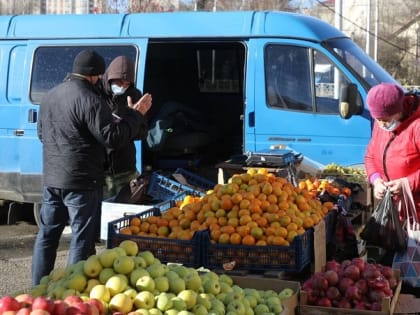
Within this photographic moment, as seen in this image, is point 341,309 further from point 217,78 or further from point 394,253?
point 217,78

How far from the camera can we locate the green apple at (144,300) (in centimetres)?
323

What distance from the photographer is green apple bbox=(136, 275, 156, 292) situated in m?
3.38

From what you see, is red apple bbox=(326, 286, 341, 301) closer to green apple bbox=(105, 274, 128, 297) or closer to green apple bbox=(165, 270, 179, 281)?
green apple bbox=(165, 270, 179, 281)

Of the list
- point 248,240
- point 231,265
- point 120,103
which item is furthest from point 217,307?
point 120,103

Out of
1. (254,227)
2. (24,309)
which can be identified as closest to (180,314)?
(24,309)

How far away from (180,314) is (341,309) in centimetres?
124

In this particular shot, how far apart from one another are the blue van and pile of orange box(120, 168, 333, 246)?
2236mm

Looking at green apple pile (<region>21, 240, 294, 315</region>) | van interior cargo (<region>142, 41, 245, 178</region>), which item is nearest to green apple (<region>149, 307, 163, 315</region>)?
green apple pile (<region>21, 240, 294, 315</region>)

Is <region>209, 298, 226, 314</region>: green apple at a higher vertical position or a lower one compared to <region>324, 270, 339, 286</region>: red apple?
higher

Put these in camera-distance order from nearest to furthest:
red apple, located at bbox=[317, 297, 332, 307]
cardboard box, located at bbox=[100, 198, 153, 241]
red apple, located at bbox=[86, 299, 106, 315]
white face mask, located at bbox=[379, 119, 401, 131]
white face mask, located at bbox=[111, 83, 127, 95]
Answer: red apple, located at bbox=[86, 299, 106, 315], red apple, located at bbox=[317, 297, 332, 307], white face mask, located at bbox=[379, 119, 401, 131], cardboard box, located at bbox=[100, 198, 153, 241], white face mask, located at bbox=[111, 83, 127, 95]

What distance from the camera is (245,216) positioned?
4.91 metres

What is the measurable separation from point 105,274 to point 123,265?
0.32ft

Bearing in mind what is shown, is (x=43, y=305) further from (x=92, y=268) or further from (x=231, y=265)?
(x=231, y=265)

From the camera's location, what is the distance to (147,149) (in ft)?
26.9
